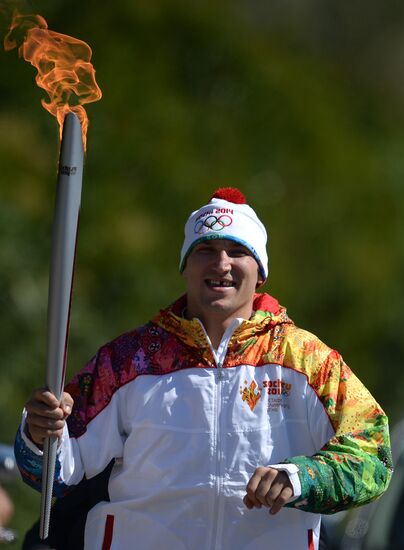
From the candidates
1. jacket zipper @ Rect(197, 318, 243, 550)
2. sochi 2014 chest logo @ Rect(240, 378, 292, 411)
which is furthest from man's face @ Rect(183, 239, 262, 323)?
sochi 2014 chest logo @ Rect(240, 378, 292, 411)

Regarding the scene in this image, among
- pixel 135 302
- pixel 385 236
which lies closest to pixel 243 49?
pixel 385 236

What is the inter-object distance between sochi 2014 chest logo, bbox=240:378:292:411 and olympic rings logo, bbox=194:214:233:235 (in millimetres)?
442

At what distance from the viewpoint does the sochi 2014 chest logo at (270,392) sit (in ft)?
10.4

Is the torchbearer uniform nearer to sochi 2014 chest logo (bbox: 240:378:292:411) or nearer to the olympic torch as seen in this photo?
sochi 2014 chest logo (bbox: 240:378:292:411)

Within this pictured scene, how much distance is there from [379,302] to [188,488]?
8.24 metres

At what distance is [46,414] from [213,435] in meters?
0.45

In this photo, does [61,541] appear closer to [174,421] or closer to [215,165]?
[174,421]

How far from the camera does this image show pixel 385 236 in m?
11.9

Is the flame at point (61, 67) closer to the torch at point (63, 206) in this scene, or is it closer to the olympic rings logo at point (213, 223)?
the torch at point (63, 206)

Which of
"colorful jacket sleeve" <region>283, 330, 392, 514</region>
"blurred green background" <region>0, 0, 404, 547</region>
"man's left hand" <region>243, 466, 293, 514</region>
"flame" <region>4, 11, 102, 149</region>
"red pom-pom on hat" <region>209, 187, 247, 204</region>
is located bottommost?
"man's left hand" <region>243, 466, 293, 514</region>

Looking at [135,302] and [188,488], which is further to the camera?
[135,302]

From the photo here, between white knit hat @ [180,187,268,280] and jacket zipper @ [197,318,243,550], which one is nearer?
jacket zipper @ [197,318,243,550]

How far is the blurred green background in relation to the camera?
920cm

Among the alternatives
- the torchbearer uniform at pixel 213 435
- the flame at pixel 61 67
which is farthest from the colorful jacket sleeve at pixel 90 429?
the flame at pixel 61 67
